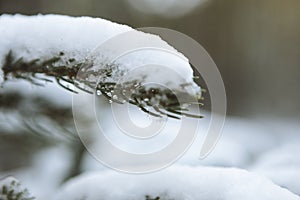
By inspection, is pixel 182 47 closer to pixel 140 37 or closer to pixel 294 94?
pixel 294 94

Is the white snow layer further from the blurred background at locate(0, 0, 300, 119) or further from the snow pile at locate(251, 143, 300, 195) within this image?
the blurred background at locate(0, 0, 300, 119)

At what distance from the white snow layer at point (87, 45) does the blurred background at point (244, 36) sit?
10.6 ft

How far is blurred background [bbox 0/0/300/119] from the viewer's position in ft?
12.9

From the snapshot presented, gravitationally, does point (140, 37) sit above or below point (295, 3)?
below

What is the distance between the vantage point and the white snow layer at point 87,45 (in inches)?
16.1

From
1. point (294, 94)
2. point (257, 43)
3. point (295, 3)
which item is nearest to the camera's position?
point (294, 94)

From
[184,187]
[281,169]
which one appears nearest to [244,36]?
[281,169]

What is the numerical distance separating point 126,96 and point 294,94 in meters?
3.85

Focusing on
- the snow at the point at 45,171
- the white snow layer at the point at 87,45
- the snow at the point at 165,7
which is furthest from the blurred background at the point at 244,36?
the white snow layer at the point at 87,45

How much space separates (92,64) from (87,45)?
31 millimetres

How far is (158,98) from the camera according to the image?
0.37 meters

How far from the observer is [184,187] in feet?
1.46

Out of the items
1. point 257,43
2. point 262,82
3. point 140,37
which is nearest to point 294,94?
point 262,82

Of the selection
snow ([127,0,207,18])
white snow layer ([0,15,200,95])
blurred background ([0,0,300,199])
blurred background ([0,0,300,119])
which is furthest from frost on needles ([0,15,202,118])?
snow ([127,0,207,18])
